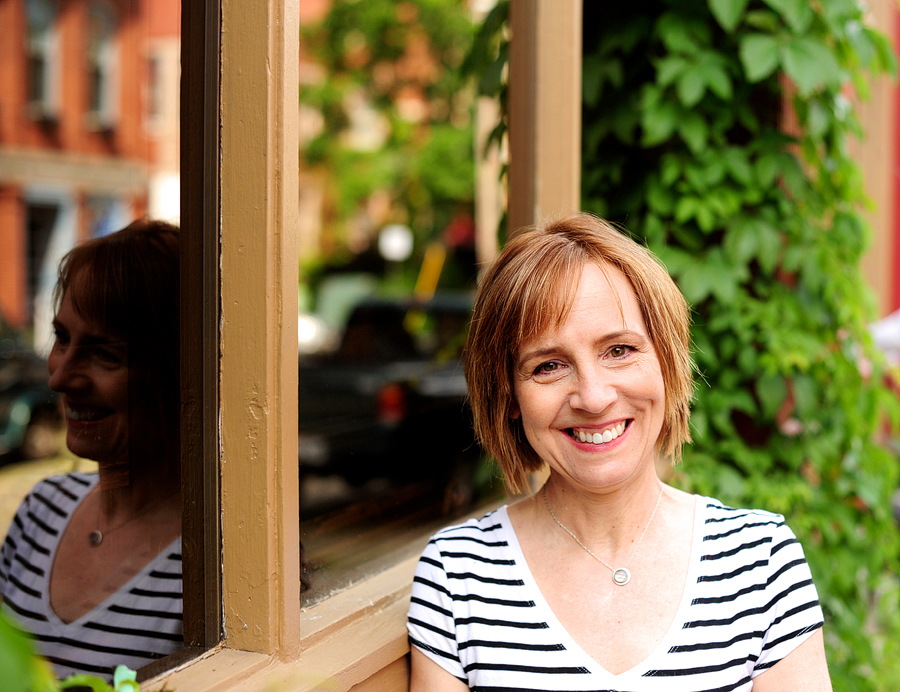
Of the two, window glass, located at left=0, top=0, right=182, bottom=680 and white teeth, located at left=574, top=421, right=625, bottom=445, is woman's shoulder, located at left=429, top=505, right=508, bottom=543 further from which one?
window glass, located at left=0, top=0, right=182, bottom=680

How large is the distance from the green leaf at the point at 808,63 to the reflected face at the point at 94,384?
1947 millimetres

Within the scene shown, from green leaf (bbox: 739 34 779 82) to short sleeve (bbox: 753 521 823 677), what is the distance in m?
1.48

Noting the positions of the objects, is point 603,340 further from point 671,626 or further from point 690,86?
point 690,86

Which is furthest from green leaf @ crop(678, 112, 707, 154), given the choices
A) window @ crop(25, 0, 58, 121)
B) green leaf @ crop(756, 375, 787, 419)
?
window @ crop(25, 0, 58, 121)

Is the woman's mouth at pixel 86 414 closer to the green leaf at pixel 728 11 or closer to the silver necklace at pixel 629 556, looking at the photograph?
the silver necklace at pixel 629 556

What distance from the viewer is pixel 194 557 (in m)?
1.35

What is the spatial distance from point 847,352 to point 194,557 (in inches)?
89.5

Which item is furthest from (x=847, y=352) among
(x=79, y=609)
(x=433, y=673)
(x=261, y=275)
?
(x=79, y=609)

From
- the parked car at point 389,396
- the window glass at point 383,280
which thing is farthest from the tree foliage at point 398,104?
the parked car at point 389,396

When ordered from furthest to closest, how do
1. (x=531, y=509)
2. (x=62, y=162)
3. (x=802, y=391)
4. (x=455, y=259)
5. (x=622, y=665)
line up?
1. (x=455, y=259)
2. (x=62, y=162)
3. (x=802, y=391)
4. (x=531, y=509)
5. (x=622, y=665)

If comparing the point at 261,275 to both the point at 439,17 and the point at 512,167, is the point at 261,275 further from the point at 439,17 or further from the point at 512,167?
the point at 439,17

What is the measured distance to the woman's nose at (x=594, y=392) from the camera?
147cm

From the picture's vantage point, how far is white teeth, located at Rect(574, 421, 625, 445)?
151cm

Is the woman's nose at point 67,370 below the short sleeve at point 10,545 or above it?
above
